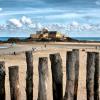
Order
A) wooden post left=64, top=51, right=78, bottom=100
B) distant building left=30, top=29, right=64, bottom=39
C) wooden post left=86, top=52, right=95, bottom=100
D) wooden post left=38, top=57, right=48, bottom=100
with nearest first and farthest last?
1. wooden post left=38, top=57, right=48, bottom=100
2. wooden post left=64, top=51, right=78, bottom=100
3. wooden post left=86, top=52, right=95, bottom=100
4. distant building left=30, top=29, right=64, bottom=39

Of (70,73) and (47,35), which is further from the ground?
(70,73)

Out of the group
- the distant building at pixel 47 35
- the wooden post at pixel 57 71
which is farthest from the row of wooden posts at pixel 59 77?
the distant building at pixel 47 35

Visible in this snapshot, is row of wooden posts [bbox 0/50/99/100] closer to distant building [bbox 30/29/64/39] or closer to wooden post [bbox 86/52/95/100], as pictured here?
wooden post [bbox 86/52/95/100]

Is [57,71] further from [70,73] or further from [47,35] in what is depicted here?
[47,35]

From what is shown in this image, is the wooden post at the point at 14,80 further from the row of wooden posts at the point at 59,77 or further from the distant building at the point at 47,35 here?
the distant building at the point at 47,35

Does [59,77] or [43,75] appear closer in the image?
[43,75]

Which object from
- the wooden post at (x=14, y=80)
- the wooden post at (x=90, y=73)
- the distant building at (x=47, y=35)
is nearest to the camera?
the wooden post at (x=14, y=80)

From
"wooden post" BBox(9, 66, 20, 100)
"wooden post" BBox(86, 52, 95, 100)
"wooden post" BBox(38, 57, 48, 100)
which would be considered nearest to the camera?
"wooden post" BBox(9, 66, 20, 100)

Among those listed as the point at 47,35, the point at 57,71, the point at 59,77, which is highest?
the point at 57,71

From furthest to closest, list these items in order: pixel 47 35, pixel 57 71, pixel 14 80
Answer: pixel 47 35
pixel 57 71
pixel 14 80

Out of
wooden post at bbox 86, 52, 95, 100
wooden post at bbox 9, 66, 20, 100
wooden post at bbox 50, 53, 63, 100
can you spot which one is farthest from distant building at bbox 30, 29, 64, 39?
wooden post at bbox 9, 66, 20, 100

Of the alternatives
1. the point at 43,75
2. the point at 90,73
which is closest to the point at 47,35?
the point at 90,73

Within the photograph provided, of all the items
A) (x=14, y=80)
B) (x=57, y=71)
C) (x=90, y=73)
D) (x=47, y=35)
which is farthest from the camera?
(x=47, y=35)

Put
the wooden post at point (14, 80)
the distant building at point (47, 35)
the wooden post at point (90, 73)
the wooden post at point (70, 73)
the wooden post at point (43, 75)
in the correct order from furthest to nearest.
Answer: the distant building at point (47, 35), the wooden post at point (90, 73), the wooden post at point (70, 73), the wooden post at point (43, 75), the wooden post at point (14, 80)
